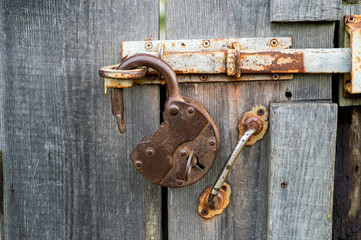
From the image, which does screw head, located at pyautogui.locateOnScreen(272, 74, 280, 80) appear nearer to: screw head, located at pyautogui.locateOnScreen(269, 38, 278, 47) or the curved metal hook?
screw head, located at pyautogui.locateOnScreen(269, 38, 278, 47)

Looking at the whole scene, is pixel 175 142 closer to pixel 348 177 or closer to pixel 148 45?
pixel 148 45

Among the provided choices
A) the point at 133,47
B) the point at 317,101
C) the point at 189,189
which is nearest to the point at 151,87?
the point at 133,47

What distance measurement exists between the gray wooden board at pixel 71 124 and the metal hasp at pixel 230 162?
0.38 ft

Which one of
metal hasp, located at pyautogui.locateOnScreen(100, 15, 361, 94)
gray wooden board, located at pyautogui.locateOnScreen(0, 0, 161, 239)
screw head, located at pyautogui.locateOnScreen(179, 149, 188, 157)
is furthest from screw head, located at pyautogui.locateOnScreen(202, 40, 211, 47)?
screw head, located at pyautogui.locateOnScreen(179, 149, 188, 157)

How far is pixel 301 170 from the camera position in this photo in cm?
79

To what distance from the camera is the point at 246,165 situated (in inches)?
32.7

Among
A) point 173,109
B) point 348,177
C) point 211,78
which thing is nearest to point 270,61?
point 211,78

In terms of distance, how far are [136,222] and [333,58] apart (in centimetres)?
57

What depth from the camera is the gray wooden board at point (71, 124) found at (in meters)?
0.81

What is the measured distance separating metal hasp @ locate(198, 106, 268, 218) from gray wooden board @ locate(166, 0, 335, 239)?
0.01 m

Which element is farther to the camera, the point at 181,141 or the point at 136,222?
the point at 136,222

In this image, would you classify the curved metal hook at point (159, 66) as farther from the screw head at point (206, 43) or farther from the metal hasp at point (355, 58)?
the metal hasp at point (355, 58)

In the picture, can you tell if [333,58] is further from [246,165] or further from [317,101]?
[246,165]

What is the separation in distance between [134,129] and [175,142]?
0.44 feet
